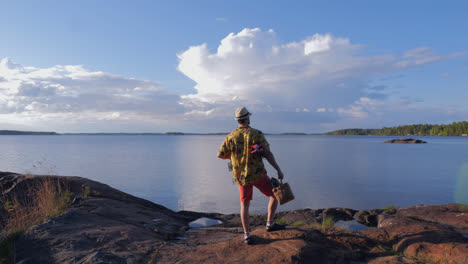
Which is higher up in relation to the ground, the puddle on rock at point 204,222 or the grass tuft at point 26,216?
the grass tuft at point 26,216

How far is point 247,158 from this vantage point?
529cm

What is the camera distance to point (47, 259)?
189 inches

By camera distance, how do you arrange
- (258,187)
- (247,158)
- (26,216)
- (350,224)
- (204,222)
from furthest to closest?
(204,222) < (350,224) < (26,216) < (258,187) < (247,158)

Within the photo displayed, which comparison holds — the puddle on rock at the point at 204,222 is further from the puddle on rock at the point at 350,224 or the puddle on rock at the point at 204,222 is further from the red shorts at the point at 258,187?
the red shorts at the point at 258,187

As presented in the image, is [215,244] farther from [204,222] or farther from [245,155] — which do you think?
[204,222]

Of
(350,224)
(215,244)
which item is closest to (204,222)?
(350,224)

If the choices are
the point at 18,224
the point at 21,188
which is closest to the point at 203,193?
the point at 21,188

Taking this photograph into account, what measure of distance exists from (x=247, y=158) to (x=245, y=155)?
0.08 m

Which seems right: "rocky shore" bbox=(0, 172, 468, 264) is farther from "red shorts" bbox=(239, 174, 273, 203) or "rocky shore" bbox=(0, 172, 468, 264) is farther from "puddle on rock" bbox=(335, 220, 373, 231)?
"puddle on rock" bbox=(335, 220, 373, 231)

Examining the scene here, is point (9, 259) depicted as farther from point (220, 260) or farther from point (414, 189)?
point (414, 189)

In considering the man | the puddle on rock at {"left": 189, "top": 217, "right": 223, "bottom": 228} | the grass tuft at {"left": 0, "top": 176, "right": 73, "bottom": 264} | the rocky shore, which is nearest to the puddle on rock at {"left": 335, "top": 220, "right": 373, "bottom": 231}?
the rocky shore

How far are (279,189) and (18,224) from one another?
6.15m

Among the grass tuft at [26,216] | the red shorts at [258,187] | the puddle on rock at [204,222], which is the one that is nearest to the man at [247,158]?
the red shorts at [258,187]

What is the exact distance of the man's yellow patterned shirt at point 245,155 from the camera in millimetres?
5262
